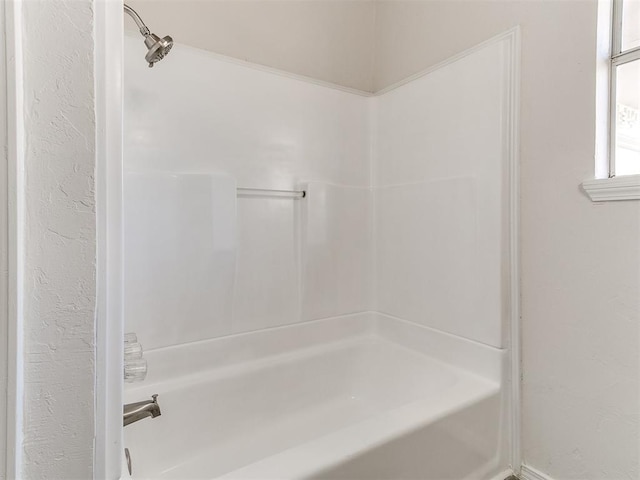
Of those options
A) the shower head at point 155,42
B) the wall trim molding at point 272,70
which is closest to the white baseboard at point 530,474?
the wall trim molding at point 272,70

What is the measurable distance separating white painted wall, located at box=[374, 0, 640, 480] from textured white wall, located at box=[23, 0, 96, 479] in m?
1.36

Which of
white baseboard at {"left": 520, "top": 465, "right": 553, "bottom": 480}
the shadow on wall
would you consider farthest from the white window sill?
white baseboard at {"left": 520, "top": 465, "right": 553, "bottom": 480}

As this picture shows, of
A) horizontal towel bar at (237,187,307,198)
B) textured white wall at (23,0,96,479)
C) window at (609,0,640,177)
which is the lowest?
textured white wall at (23,0,96,479)

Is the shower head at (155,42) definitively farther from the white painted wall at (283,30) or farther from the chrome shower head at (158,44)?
the white painted wall at (283,30)

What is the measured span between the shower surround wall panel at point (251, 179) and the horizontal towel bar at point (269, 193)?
2 cm

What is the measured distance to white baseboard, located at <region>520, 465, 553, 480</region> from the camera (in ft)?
4.24

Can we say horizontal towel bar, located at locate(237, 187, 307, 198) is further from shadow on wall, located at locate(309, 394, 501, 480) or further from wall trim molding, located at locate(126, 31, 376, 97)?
shadow on wall, located at locate(309, 394, 501, 480)

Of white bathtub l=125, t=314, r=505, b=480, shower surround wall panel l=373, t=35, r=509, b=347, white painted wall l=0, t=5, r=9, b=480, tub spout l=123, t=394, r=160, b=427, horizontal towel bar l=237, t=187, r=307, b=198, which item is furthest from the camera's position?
horizontal towel bar l=237, t=187, r=307, b=198

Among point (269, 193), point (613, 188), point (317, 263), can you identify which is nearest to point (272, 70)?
point (269, 193)

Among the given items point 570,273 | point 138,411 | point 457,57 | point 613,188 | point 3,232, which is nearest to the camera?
point 3,232

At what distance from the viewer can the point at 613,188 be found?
1.09 m

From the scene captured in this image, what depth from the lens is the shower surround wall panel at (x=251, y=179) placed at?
140 centimetres

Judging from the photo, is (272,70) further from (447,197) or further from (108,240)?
(108,240)

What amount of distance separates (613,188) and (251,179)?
131 cm
